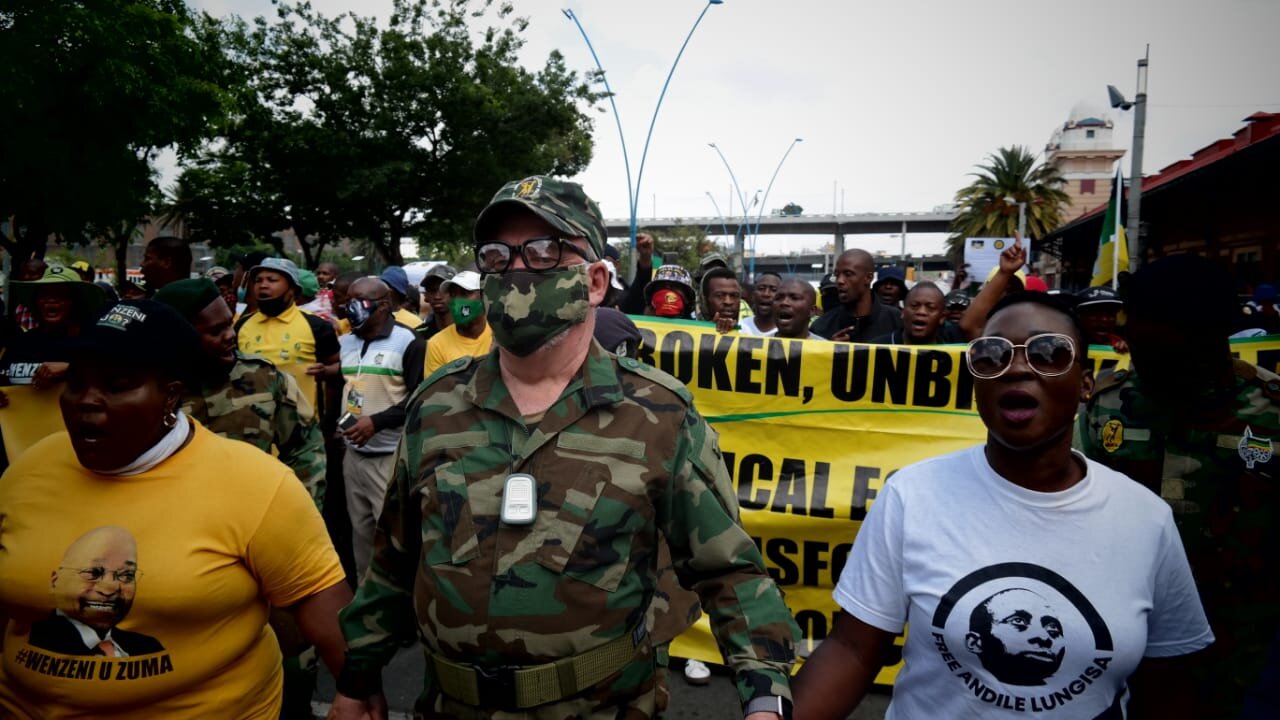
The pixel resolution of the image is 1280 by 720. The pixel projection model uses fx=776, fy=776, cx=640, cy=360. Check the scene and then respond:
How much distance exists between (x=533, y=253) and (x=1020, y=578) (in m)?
1.43

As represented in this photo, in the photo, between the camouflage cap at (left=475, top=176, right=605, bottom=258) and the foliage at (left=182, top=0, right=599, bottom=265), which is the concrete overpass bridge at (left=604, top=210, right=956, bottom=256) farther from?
the camouflage cap at (left=475, top=176, right=605, bottom=258)

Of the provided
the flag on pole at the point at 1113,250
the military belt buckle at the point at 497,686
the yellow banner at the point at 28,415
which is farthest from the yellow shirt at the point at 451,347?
the flag on pole at the point at 1113,250

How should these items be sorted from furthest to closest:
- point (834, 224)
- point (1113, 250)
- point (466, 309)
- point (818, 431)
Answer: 1. point (834, 224)
2. point (1113, 250)
3. point (466, 309)
4. point (818, 431)

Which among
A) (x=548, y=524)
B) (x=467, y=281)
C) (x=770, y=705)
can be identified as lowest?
(x=770, y=705)

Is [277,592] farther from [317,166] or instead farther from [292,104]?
[292,104]

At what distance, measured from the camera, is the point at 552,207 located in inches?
81.7

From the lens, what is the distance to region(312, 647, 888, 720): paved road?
156 inches

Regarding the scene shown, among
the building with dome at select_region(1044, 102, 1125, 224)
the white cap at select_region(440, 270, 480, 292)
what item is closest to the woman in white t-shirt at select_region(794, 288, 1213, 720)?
the white cap at select_region(440, 270, 480, 292)

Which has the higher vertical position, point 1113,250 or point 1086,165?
point 1086,165

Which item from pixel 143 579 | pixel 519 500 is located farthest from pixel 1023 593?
pixel 143 579

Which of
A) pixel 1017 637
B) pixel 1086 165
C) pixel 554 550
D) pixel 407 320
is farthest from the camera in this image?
pixel 1086 165

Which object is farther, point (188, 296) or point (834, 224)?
point (834, 224)

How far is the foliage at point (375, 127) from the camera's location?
922 inches

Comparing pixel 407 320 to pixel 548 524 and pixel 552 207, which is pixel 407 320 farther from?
pixel 548 524
